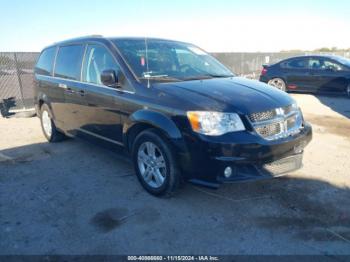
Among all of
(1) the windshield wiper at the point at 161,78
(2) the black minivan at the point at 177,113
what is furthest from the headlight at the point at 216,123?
(1) the windshield wiper at the point at 161,78

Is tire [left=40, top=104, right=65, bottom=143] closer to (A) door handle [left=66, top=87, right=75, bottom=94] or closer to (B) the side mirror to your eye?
(A) door handle [left=66, top=87, right=75, bottom=94]

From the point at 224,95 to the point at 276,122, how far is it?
0.63 metres

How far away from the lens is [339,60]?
11281 mm

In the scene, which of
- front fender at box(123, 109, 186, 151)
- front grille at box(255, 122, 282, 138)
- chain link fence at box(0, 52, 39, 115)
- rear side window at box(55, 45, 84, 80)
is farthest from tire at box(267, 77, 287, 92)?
front fender at box(123, 109, 186, 151)

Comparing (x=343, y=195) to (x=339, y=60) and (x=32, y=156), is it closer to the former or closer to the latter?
(x=32, y=156)

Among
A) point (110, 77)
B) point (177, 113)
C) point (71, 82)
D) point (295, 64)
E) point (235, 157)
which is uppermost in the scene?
point (110, 77)

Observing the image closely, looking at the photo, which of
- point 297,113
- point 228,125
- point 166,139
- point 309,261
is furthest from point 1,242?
point 297,113

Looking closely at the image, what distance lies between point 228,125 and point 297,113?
121 centimetres

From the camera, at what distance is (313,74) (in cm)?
1163

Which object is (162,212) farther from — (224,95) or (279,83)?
(279,83)

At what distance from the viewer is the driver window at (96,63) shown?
4.20 metres

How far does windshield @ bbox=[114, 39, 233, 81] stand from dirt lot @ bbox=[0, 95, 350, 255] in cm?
128

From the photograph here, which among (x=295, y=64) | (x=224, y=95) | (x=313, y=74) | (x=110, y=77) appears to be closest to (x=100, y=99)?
(x=110, y=77)

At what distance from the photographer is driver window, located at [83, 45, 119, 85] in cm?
420
